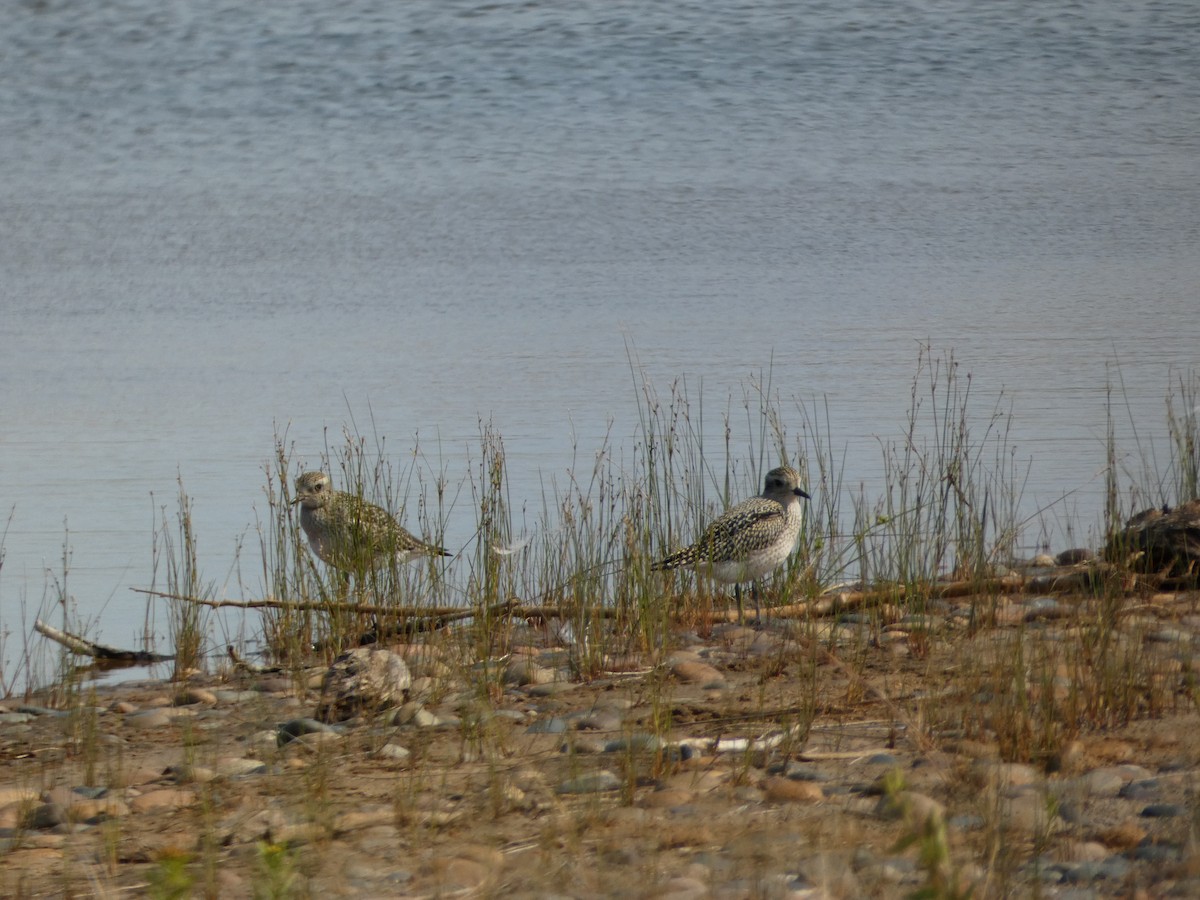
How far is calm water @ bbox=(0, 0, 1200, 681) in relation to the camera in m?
11.1

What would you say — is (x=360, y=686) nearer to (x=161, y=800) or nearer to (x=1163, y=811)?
(x=161, y=800)

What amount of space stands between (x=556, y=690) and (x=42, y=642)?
101 inches

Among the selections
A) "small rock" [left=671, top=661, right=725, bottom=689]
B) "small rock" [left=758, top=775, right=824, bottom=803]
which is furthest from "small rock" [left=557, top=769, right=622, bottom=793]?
"small rock" [left=671, top=661, right=725, bottom=689]

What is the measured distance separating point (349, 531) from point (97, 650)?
124 cm

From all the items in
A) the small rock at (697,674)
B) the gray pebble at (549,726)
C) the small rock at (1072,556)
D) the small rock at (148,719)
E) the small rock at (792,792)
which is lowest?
the small rock at (1072,556)

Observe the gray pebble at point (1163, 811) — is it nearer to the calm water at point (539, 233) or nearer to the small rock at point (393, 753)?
the small rock at point (393, 753)

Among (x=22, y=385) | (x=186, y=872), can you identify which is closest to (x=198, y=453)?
(x=22, y=385)

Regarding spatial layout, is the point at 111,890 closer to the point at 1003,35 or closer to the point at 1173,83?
the point at 1173,83

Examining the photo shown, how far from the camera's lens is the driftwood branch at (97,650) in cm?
693

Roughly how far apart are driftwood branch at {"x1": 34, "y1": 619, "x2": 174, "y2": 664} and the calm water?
0.61 meters

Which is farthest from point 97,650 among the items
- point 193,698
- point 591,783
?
point 591,783

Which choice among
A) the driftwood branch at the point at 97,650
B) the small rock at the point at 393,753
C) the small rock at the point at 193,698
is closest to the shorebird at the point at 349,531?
the driftwood branch at the point at 97,650

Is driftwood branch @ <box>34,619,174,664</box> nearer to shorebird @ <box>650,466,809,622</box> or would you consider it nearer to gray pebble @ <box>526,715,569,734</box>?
shorebird @ <box>650,466,809,622</box>

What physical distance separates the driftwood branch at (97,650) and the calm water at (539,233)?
612 mm
